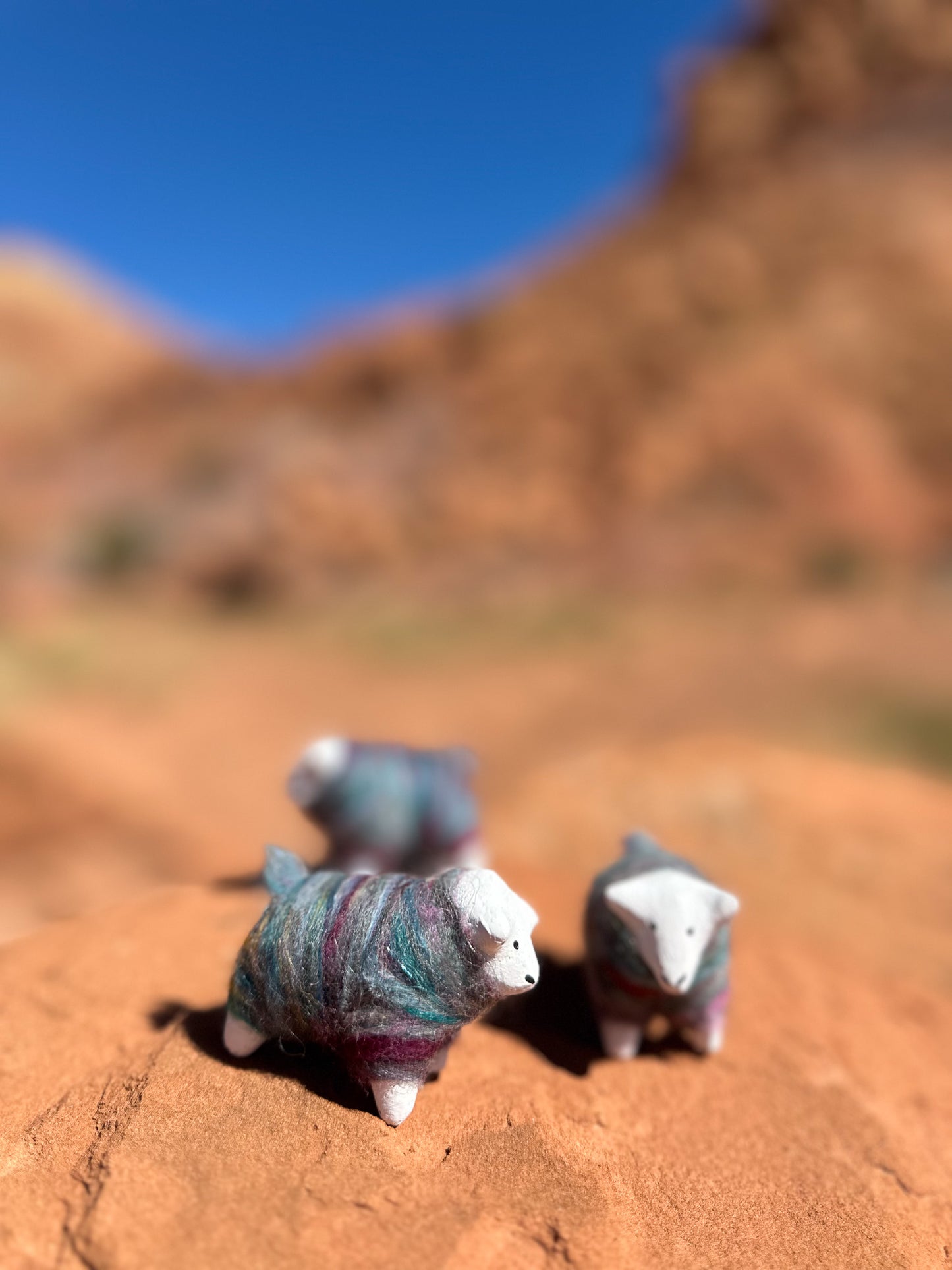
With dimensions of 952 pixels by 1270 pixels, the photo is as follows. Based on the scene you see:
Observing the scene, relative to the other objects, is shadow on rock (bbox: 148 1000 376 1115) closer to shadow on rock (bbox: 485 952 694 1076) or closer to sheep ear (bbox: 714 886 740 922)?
shadow on rock (bbox: 485 952 694 1076)

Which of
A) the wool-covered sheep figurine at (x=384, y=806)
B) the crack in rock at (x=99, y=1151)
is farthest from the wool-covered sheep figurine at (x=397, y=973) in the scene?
the wool-covered sheep figurine at (x=384, y=806)

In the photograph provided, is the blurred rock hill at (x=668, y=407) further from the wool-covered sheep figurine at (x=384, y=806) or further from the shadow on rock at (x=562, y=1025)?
the shadow on rock at (x=562, y=1025)

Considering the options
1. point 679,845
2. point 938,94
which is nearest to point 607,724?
point 679,845

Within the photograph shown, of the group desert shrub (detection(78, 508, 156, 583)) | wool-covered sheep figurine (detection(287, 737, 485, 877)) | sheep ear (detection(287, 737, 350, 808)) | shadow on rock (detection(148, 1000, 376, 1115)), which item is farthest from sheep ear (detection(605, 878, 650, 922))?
desert shrub (detection(78, 508, 156, 583))

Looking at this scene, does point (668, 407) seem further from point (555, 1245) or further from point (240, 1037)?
point (555, 1245)

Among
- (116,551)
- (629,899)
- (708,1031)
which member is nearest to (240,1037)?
(629,899)

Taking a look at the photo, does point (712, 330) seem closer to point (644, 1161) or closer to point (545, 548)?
point (545, 548)
